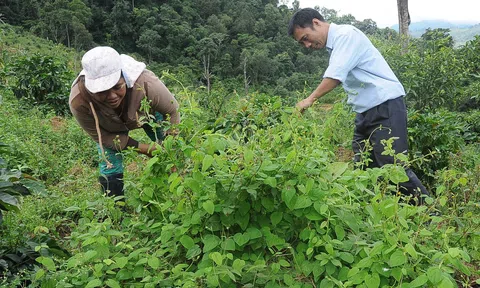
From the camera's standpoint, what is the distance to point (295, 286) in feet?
5.52

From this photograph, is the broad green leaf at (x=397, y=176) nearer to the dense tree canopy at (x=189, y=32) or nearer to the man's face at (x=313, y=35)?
the man's face at (x=313, y=35)

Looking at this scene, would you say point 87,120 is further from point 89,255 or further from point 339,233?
point 339,233

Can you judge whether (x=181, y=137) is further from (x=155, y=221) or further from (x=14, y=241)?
(x=14, y=241)

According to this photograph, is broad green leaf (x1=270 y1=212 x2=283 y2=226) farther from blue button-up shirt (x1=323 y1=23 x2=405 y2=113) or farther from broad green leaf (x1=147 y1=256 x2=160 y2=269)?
blue button-up shirt (x1=323 y1=23 x2=405 y2=113)

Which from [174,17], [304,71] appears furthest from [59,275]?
[174,17]

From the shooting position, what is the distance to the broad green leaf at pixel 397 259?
1.49 m

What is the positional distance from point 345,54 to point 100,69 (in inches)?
63.8

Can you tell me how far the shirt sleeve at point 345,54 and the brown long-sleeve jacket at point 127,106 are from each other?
1087mm

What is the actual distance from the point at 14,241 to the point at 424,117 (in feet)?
12.0

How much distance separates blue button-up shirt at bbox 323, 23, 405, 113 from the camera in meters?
3.00

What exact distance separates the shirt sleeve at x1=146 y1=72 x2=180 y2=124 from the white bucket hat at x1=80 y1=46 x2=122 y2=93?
0.31 m

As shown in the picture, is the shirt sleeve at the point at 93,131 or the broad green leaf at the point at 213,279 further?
the shirt sleeve at the point at 93,131

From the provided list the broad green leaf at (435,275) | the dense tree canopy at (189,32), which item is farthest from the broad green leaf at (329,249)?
the dense tree canopy at (189,32)

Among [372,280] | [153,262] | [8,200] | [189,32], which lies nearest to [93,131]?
[8,200]
